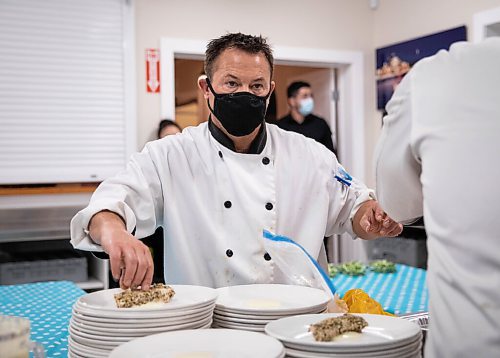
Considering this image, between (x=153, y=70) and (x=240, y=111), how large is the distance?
2777 millimetres

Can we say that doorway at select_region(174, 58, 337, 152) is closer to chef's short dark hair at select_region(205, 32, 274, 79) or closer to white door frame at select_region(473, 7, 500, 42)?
white door frame at select_region(473, 7, 500, 42)

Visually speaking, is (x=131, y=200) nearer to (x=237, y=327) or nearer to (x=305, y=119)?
(x=237, y=327)

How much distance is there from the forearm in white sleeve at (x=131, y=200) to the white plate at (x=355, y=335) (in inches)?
21.4

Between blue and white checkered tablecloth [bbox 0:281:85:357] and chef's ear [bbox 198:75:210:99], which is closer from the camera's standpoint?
blue and white checkered tablecloth [bbox 0:281:85:357]

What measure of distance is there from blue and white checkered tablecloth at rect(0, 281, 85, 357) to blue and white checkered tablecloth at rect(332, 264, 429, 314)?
103 cm

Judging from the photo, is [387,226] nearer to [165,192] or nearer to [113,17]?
[165,192]

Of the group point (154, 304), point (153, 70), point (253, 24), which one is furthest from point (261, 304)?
point (253, 24)

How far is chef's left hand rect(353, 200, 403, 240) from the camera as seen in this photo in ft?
5.42

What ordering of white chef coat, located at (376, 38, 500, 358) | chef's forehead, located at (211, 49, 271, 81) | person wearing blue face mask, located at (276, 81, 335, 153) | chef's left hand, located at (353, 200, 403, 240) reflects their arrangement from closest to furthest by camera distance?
white chef coat, located at (376, 38, 500, 358) < chef's left hand, located at (353, 200, 403, 240) < chef's forehead, located at (211, 49, 271, 81) < person wearing blue face mask, located at (276, 81, 335, 153)

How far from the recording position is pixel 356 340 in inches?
38.1

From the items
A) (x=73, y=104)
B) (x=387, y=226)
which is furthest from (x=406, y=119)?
(x=73, y=104)

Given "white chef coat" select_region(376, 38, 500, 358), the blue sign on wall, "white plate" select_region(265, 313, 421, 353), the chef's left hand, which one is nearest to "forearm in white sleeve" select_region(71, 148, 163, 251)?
"white plate" select_region(265, 313, 421, 353)

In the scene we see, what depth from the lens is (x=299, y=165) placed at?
1.91 m

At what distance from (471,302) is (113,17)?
12.8ft
